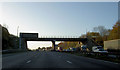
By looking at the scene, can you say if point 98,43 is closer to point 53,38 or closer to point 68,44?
point 53,38

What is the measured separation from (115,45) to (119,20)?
32906mm

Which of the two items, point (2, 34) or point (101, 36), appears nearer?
point (2, 34)

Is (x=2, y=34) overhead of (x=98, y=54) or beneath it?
overhead

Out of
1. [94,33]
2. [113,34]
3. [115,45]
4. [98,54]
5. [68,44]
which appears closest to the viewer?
[98,54]

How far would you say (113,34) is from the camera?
75500 mm

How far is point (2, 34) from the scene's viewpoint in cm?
7062

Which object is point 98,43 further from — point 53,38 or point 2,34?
point 2,34

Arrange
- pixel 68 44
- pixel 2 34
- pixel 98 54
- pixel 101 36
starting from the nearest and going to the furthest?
pixel 98 54 < pixel 2 34 < pixel 101 36 < pixel 68 44

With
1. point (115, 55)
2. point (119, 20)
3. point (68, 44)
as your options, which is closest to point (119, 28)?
point (119, 20)

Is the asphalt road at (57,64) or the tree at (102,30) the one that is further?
the tree at (102,30)

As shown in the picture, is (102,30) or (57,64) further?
(102,30)

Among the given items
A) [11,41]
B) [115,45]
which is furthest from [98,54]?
[11,41]

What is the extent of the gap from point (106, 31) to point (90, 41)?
1398cm

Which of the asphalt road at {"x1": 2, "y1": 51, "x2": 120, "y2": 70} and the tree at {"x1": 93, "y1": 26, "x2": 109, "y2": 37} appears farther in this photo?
the tree at {"x1": 93, "y1": 26, "x2": 109, "y2": 37}
